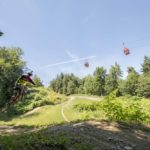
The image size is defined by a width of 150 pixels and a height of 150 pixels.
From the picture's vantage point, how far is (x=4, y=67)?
59812mm

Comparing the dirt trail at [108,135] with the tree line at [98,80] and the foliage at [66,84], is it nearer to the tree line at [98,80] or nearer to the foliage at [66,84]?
the tree line at [98,80]

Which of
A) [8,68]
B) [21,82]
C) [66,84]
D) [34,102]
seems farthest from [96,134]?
[66,84]

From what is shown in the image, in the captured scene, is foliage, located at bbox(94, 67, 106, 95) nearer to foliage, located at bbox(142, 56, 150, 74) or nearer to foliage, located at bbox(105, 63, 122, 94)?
foliage, located at bbox(105, 63, 122, 94)

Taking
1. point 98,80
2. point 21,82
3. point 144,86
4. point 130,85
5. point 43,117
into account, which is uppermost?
point 98,80

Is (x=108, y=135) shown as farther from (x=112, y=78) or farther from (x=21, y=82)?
(x=112, y=78)

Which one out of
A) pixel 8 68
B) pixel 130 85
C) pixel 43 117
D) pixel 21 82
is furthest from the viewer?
pixel 130 85

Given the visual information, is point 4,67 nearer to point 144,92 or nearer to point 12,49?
point 12,49

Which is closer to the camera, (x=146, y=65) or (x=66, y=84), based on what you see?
(x=146, y=65)

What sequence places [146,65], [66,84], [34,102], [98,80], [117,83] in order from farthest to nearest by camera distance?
[66,84] < [98,80] < [117,83] < [146,65] < [34,102]

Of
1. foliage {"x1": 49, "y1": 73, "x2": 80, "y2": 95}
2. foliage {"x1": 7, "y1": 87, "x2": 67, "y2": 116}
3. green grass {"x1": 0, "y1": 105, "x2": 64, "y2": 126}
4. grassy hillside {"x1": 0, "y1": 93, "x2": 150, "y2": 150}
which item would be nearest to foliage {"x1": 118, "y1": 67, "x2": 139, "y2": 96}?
foliage {"x1": 7, "y1": 87, "x2": 67, "y2": 116}

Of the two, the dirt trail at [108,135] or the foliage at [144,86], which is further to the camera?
the foliage at [144,86]

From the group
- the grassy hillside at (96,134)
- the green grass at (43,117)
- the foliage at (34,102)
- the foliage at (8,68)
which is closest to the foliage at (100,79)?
the foliage at (8,68)

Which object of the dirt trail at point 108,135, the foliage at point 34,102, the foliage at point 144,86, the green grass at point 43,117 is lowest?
the dirt trail at point 108,135

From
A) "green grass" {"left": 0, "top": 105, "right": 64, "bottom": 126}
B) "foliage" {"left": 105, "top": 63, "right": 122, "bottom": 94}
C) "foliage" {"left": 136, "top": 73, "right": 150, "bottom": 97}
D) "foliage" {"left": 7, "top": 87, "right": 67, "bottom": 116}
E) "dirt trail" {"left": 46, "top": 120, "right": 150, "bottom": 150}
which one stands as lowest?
"dirt trail" {"left": 46, "top": 120, "right": 150, "bottom": 150}
